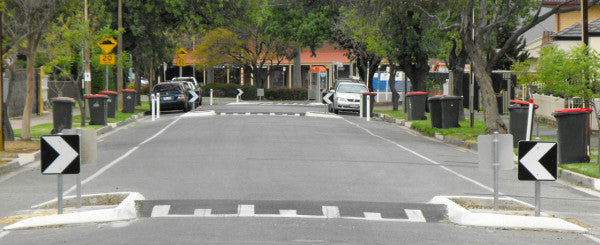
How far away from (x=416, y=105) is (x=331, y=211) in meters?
25.6

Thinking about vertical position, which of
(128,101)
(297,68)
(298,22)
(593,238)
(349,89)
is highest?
→ (298,22)

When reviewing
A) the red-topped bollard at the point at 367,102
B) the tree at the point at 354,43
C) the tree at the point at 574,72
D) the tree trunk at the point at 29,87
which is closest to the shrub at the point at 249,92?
the tree at the point at 354,43

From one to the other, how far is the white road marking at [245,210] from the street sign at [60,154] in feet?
7.09

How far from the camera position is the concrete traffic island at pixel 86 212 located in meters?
11.0

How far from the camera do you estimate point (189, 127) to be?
1200 inches

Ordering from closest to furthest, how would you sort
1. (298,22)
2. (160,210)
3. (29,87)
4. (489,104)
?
(160,210) → (29,87) → (489,104) → (298,22)

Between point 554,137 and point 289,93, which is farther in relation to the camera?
point 289,93

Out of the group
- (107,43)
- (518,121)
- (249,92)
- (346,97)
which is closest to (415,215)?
(518,121)

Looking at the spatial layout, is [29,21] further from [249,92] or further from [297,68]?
[297,68]

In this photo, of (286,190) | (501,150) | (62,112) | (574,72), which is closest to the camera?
(501,150)

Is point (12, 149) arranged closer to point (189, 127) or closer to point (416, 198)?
point (189, 127)

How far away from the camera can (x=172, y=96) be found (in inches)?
1789

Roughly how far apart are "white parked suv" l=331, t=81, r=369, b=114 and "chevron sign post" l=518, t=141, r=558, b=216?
1283 inches

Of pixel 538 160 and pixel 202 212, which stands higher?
pixel 538 160
